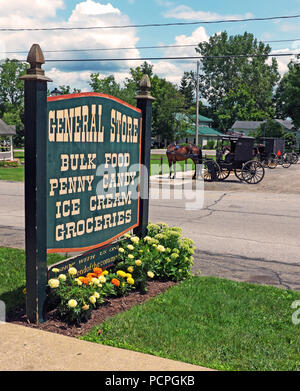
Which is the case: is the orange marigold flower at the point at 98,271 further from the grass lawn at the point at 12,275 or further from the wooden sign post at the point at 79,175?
the grass lawn at the point at 12,275

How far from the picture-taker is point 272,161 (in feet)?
98.4

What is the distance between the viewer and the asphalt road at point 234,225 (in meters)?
7.59

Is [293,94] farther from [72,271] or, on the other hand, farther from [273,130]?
[72,271]

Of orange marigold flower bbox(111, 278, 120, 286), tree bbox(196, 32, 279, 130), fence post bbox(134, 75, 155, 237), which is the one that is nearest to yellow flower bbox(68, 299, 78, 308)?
orange marigold flower bbox(111, 278, 120, 286)

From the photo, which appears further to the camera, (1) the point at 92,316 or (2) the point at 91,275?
(2) the point at 91,275

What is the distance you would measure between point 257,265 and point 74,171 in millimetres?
4056

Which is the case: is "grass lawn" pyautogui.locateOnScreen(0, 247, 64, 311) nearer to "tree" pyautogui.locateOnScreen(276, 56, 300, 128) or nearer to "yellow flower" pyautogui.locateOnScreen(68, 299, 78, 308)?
"yellow flower" pyautogui.locateOnScreen(68, 299, 78, 308)

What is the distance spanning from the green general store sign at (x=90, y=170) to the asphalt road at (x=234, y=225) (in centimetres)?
199

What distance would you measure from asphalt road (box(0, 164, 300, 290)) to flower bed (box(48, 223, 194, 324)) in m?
0.88

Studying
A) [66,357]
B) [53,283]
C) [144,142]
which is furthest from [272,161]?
[66,357]

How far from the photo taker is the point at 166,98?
2527 inches

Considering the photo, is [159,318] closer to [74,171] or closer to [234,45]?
[74,171]

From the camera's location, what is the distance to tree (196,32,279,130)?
90.1m

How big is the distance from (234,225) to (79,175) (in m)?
6.53
